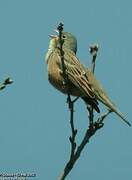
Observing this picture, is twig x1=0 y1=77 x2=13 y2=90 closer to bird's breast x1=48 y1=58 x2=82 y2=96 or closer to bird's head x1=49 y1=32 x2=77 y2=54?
bird's breast x1=48 y1=58 x2=82 y2=96

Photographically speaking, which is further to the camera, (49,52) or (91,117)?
(49,52)

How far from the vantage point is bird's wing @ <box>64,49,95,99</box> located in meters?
6.84

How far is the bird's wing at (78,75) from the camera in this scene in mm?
6844

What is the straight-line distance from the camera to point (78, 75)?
279 inches

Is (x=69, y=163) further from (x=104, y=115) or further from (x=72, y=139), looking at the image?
(x=104, y=115)

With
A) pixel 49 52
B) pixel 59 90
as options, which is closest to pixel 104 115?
pixel 59 90

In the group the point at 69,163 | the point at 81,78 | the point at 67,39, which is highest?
the point at 67,39

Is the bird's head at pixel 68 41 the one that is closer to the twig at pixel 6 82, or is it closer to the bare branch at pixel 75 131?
the bare branch at pixel 75 131

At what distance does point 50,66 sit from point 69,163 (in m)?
4.05

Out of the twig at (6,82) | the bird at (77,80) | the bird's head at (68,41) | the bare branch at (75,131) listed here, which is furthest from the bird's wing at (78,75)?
the twig at (6,82)

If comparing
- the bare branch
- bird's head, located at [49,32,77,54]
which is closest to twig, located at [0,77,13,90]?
the bare branch

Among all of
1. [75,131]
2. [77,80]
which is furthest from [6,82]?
[77,80]

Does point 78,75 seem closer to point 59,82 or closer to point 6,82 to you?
point 59,82

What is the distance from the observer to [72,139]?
13.5 ft
